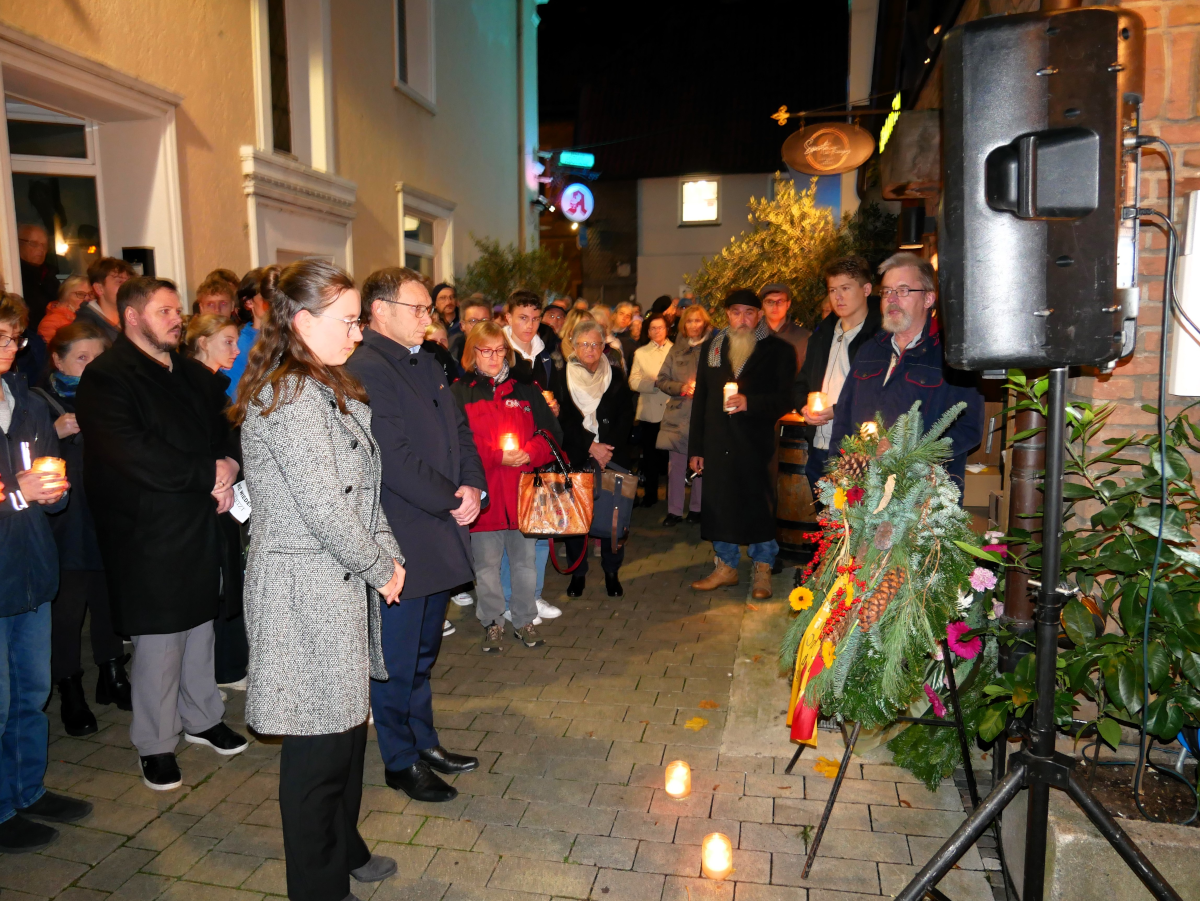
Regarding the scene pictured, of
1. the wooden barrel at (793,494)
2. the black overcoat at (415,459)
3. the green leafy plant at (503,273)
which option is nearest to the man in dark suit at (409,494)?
the black overcoat at (415,459)

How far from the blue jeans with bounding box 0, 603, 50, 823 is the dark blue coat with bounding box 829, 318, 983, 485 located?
3992 millimetres

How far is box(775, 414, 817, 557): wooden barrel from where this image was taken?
21.6 ft

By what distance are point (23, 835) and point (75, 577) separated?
1498 millimetres

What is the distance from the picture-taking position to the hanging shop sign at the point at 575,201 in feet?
65.6

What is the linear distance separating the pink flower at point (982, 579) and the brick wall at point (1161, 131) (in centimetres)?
91

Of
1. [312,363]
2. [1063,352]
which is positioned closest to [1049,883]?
[1063,352]

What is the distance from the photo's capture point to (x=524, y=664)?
17.3 feet

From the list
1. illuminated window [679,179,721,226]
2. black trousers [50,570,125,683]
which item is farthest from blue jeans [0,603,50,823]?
illuminated window [679,179,721,226]

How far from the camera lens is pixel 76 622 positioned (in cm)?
455

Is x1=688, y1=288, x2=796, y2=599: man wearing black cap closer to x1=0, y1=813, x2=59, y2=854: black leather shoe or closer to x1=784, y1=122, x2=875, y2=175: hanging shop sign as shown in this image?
x1=784, y1=122, x2=875, y2=175: hanging shop sign

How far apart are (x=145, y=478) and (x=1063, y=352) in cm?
360

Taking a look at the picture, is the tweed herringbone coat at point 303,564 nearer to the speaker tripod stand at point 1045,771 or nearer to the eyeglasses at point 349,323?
the eyeglasses at point 349,323

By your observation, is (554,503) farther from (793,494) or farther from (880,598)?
(880,598)

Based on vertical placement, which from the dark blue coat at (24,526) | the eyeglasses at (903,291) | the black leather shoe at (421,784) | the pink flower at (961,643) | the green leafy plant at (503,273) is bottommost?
the black leather shoe at (421,784)
